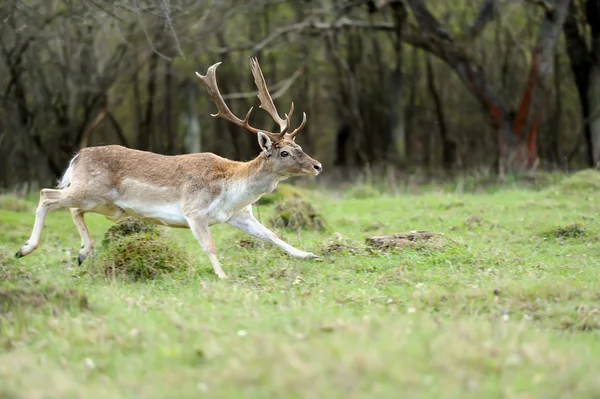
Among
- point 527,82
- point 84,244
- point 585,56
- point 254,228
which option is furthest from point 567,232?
point 585,56

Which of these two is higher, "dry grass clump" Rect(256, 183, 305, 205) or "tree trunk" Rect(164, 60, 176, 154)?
"dry grass clump" Rect(256, 183, 305, 205)

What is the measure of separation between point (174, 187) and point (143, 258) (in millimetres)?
1073

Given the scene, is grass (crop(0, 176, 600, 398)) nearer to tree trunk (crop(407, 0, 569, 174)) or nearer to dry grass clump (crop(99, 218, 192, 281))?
dry grass clump (crop(99, 218, 192, 281))

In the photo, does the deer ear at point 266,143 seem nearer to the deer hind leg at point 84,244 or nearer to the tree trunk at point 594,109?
the deer hind leg at point 84,244

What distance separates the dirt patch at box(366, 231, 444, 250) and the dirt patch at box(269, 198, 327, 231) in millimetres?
2213

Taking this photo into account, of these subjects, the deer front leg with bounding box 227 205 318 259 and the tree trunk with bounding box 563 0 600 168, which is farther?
the tree trunk with bounding box 563 0 600 168

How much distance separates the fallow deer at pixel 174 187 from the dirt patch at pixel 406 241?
2.90 feet

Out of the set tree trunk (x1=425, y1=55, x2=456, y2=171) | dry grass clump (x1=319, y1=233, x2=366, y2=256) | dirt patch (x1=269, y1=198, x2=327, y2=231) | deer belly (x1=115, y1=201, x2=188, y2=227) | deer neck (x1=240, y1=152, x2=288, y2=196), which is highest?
deer neck (x1=240, y1=152, x2=288, y2=196)

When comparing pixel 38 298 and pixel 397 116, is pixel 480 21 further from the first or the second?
pixel 38 298

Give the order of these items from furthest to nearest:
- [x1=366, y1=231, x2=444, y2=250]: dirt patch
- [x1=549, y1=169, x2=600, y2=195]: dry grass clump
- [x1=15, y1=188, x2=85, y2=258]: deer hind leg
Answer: [x1=549, y1=169, x2=600, y2=195]: dry grass clump < [x1=366, y1=231, x2=444, y2=250]: dirt patch < [x1=15, y1=188, x2=85, y2=258]: deer hind leg

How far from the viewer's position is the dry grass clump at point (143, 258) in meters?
8.88

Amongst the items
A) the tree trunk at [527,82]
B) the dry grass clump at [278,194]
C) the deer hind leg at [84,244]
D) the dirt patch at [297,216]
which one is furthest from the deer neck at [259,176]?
the tree trunk at [527,82]

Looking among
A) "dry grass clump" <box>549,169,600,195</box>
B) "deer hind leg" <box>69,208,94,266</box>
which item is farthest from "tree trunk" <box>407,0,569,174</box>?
"deer hind leg" <box>69,208,94,266</box>

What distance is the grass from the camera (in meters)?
4.81
